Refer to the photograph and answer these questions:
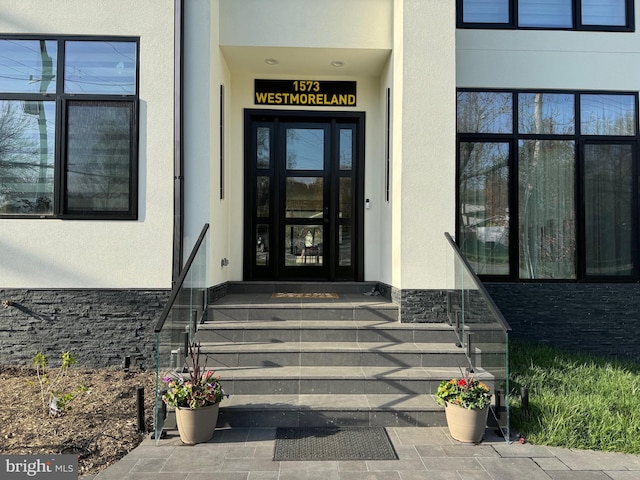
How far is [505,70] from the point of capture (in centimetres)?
632

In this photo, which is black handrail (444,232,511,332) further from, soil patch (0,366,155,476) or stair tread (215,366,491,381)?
soil patch (0,366,155,476)

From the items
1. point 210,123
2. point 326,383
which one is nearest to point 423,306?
point 326,383

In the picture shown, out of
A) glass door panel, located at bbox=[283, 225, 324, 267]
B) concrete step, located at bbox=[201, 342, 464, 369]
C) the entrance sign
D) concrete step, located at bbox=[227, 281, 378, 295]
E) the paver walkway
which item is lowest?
the paver walkway

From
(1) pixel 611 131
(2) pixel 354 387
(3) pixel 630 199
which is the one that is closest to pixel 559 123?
(1) pixel 611 131

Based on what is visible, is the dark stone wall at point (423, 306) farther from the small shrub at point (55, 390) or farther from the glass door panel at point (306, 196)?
the small shrub at point (55, 390)

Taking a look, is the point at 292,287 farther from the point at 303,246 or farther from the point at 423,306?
the point at 423,306

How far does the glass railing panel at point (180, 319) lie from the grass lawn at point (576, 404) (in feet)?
10.1

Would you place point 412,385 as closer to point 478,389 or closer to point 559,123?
point 478,389

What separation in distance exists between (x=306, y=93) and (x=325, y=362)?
3938 mm

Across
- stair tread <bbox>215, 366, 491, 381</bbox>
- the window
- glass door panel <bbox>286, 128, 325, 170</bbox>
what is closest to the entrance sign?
glass door panel <bbox>286, 128, 325, 170</bbox>

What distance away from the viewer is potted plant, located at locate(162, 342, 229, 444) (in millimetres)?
3555

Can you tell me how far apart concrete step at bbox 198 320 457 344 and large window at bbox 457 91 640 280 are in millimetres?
1933

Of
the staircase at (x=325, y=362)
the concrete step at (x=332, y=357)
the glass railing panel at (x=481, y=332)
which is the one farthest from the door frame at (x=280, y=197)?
the concrete step at (x=332, y=357)

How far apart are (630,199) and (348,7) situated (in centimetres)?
479
